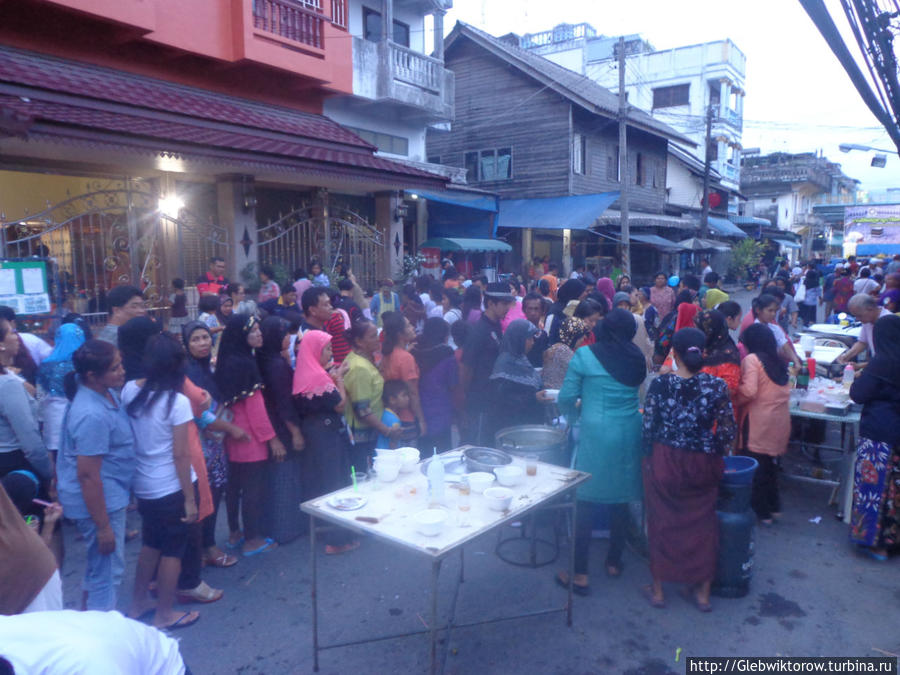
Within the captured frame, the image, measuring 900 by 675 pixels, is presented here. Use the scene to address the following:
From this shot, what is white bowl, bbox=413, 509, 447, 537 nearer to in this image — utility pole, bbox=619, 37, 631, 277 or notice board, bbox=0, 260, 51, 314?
notice board, bbox=0, 260, 51, 314

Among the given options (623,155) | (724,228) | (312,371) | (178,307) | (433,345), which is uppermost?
(623,155)

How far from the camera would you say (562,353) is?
16.4 feet

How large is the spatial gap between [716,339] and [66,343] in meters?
4.64

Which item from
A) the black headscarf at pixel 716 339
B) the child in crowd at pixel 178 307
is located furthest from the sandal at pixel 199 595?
the child in crowd at pixel 178 307

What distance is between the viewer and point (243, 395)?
155 inches

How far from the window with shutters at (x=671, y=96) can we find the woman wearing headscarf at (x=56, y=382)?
1344 inches

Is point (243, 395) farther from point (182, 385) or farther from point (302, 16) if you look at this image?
point (302, 16)

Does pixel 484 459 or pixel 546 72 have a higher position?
pixel 546 72

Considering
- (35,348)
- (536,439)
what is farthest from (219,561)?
(536,439)

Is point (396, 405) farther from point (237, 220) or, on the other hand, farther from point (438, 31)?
point (438, 31)

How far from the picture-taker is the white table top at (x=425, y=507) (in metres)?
2.75

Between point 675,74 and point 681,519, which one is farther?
point 675,74

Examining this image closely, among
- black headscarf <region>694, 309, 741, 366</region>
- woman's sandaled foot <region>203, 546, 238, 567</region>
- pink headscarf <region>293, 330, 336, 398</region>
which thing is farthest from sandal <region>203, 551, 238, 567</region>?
black headscarf <region>694, 309, 741, 366</region>

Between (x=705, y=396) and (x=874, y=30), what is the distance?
15.2 feet
